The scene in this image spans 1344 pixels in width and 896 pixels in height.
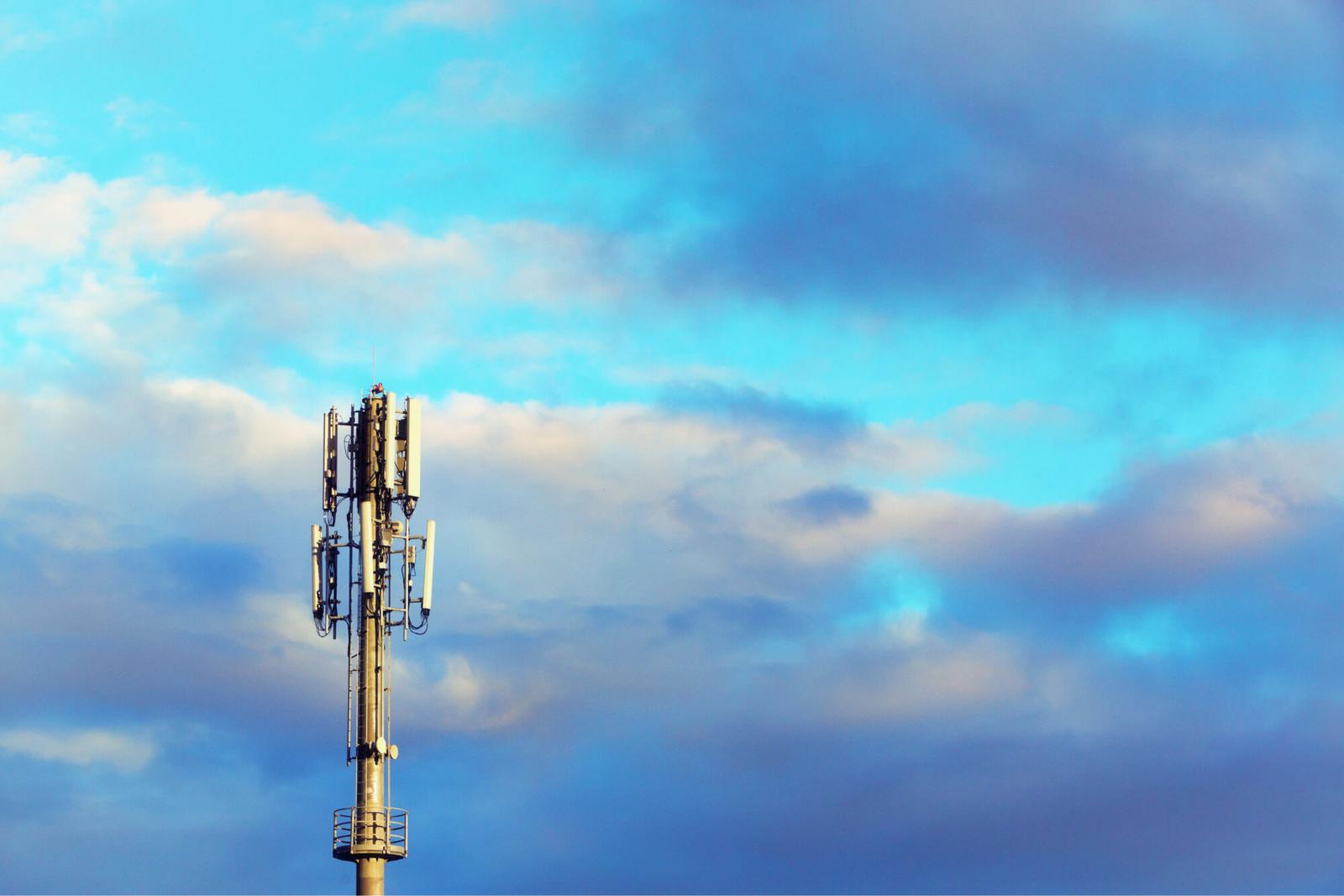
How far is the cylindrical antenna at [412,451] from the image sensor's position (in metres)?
126

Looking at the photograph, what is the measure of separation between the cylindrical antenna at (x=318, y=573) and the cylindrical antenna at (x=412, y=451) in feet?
14.9

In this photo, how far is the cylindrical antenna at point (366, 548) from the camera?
124625mm

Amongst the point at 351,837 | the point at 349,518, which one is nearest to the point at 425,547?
the point at 349,518

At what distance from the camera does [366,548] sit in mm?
124812

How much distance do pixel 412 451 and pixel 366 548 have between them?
4.96 m

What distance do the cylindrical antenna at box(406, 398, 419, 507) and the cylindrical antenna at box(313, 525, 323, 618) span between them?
4.54m

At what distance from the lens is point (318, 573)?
126m

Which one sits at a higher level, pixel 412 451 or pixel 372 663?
pixel 412 451

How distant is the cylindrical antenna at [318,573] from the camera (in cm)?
12531

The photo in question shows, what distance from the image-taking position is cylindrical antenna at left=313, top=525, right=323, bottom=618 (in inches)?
4934

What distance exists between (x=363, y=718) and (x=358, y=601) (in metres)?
5.65

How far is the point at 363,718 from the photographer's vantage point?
12269cm

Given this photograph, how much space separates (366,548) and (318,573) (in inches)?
113

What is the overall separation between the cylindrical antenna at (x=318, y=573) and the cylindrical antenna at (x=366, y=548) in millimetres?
2080
